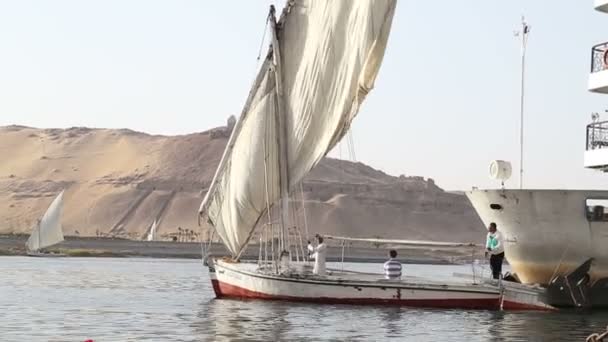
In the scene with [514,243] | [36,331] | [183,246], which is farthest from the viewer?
[183,246]

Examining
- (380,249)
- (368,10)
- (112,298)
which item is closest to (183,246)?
(380,249)

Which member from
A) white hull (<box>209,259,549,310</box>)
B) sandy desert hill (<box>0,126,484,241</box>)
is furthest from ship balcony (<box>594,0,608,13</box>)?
sandy desert hill (<box>0,126,484,241</box>)

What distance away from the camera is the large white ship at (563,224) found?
3375 centimetres

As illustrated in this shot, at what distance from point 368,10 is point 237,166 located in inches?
259

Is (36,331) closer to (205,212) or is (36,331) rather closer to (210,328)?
(210,328)

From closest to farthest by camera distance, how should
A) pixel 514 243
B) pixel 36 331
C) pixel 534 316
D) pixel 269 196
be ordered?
pixel 36 331 < pixel 534 316 < pixel 514 243 < pixel 269 196

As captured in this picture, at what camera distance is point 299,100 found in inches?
1455

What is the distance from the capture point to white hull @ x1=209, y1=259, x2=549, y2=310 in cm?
3391

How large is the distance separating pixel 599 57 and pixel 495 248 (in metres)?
6.15

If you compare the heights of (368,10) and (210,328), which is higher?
(368,10)

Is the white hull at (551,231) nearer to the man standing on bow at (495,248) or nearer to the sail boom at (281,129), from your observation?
the man standing on bow at (495,248)

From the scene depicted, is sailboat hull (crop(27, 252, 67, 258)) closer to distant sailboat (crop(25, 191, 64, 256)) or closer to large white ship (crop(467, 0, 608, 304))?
distant sailboat (crop(25, 191, 64, 256))

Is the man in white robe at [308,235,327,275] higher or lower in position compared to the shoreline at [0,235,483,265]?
lower

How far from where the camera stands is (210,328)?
95.7 feet
